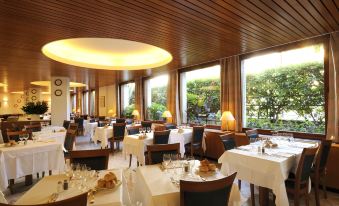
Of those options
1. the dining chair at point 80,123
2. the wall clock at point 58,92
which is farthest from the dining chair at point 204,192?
the dining chair at point 80,123

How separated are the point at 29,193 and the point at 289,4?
3556mm

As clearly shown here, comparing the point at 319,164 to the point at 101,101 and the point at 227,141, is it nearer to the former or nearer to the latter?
the point at 227,141

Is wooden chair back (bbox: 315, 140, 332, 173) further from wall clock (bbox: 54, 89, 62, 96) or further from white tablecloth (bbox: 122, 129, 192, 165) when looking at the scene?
wall clock (bbox: 54, 89, 62, 96)

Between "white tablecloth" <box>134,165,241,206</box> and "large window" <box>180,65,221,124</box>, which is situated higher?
"large window" <box>180,65,221,124</box>

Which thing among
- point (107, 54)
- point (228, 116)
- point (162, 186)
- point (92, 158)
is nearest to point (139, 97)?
point (107, 54)

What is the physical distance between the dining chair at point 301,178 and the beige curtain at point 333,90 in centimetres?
Result: 178

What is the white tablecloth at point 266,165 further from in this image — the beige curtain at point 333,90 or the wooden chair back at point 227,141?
the beige curtain at point 333,90

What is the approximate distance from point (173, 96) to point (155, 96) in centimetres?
190

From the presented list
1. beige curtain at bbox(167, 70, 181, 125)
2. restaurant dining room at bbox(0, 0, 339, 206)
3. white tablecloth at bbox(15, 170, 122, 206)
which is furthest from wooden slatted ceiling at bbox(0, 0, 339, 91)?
beige curtain at bbox(167, 70, 181, 125)

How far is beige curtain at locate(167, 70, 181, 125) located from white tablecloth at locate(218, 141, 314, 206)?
4358 mm

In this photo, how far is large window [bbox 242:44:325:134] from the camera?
4543 millimetres

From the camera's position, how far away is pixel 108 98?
504 inches

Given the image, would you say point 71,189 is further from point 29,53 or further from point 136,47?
point 136,47

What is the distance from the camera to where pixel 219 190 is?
5.23ft
